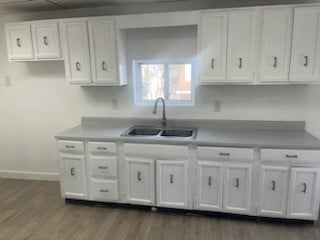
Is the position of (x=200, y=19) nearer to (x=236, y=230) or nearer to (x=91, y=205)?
(x=236, y=230)

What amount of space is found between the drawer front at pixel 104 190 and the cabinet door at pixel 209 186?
3.02ft

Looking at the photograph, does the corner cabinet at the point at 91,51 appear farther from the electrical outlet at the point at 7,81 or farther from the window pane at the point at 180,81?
the electrical outlet at the point at 7,81

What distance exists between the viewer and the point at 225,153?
254 cm

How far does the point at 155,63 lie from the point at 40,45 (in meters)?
1.38

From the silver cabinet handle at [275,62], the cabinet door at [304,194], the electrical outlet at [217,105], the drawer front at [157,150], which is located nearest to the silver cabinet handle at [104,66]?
the drawer front at [157,150]

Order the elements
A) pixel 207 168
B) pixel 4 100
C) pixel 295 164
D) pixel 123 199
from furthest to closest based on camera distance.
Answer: pixel 4 100
pixel 123 199
pixel 207 168
pixel 295 164

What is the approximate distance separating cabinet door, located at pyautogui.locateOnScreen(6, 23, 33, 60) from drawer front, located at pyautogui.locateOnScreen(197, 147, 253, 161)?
232cm

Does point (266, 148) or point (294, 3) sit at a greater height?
point (294, 3)

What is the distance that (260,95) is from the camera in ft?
9.67

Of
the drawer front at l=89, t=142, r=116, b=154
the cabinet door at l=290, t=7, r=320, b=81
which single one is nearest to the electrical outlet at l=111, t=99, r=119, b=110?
the drawer front at l=89, t=142, r=116, b=154

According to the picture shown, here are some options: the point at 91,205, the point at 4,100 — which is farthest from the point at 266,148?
the point at 4,100

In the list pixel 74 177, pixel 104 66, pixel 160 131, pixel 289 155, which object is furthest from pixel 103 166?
pixel 289 155

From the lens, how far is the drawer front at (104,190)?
286cm

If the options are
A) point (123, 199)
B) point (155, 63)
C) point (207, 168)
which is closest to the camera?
point (207, 168)
